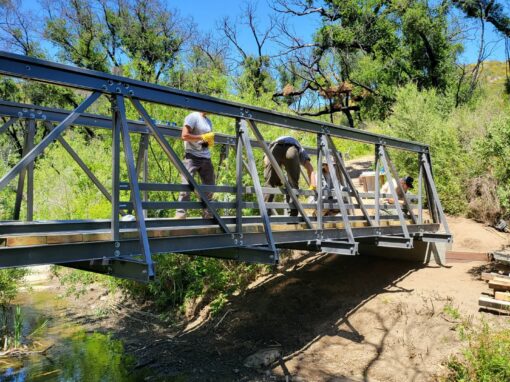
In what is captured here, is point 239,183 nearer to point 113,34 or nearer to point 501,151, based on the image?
point 501,151

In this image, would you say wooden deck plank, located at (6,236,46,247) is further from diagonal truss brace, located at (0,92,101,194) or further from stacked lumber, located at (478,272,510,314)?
stacked lumber, located at (478,272,510,314)

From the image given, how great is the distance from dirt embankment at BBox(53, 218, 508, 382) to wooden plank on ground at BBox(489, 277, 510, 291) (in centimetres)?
45

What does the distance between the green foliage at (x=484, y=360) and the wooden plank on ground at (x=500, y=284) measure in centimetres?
120

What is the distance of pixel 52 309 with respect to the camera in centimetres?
1243

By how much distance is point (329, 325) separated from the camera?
842 cm

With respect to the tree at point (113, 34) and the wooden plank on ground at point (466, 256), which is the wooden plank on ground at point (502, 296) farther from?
the tree at point (113, 34)

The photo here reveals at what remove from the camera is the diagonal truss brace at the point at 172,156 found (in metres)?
4.37

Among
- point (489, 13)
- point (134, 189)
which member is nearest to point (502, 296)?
point (134, 189)

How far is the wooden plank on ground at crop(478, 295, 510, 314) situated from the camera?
23.3ft

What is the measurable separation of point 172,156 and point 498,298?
18.9 feet

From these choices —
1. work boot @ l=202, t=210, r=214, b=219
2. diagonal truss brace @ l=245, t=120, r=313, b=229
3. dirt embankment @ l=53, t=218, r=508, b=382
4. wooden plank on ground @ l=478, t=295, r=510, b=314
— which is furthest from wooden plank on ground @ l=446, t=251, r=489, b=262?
work boot @ l=202, t=210, r=214, b=219

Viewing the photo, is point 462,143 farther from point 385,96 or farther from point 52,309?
point 52,309

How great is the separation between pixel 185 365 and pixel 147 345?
1440 millimetres

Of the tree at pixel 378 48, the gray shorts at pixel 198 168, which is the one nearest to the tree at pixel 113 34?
the tree at pixel 378 48
